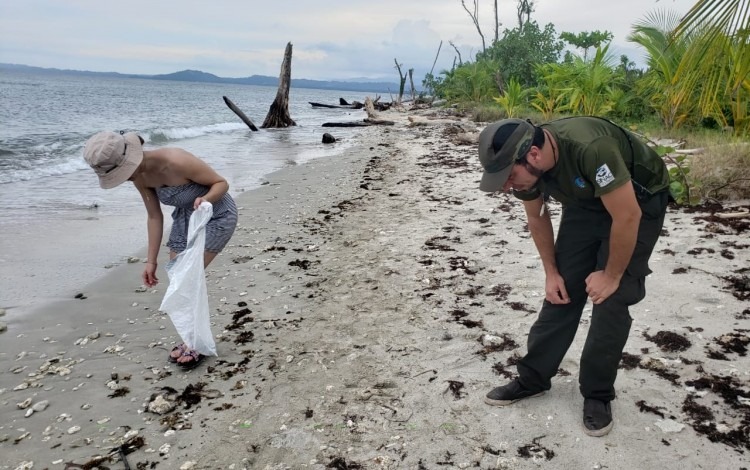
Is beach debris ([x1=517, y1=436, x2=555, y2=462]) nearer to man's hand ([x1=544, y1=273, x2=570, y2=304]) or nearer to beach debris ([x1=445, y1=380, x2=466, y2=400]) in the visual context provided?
beach debris ([x1=445, y1=380, x2=466, y2=400])

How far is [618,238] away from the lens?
2195 millimetres

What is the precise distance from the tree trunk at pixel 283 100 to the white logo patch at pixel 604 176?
24.5 m

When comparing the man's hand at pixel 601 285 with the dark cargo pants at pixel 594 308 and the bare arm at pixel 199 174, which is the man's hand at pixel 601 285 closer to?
the dark cargo pants at pixel 594 308

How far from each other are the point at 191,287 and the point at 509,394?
224 cm

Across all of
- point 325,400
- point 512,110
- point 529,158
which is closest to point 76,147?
point 512,110

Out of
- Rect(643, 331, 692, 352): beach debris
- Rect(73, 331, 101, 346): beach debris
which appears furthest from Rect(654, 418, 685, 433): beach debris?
Rect(73, 331, 101, 346): beach debris

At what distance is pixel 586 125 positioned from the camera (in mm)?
2270

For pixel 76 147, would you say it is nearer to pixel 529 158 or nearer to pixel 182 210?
pixel 182 210

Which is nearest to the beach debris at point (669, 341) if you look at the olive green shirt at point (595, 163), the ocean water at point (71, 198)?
the olive green shirt at point (595, 163)

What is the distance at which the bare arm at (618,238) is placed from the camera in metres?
2.11

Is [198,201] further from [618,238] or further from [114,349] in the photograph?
[618,238]

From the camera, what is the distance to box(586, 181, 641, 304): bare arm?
6.91 ft

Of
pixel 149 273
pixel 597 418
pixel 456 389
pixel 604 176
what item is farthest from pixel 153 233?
pixel 597 418

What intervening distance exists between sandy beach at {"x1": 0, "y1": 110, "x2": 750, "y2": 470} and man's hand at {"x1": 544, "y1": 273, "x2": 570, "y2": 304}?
714 mm
